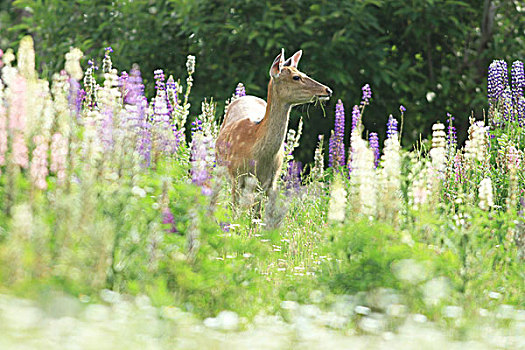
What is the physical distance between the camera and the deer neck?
252 inches

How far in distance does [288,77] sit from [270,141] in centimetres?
58

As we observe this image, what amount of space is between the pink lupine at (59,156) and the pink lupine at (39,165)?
0.05m

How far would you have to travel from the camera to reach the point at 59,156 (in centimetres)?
413

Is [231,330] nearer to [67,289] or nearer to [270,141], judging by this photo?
[67,289]

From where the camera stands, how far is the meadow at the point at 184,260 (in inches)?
130

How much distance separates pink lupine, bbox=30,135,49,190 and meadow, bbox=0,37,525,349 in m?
0.01

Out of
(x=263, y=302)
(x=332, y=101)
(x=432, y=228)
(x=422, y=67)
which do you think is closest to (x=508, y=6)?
(x=422, y=67)

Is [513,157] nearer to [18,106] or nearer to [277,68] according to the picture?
[277,68]

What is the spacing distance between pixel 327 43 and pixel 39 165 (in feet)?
21.0

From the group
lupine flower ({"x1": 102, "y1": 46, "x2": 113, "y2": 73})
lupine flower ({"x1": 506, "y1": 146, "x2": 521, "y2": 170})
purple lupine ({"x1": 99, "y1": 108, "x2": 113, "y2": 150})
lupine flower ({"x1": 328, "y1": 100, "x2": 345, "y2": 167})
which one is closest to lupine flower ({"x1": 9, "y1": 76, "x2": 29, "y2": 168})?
purple lupine ({"x1": 99, "y1": 108, "x2": 113, "y2": 150})

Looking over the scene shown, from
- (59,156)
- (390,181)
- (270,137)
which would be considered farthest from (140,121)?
(390,181)

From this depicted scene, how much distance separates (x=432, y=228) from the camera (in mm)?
4555

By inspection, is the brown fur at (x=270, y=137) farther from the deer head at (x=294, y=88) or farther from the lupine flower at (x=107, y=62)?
the lupine flower at (x=107, y=62)

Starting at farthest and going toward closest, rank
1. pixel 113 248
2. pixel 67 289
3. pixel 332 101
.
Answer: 1. pixel 332 101
2. pixel 113 248
3. pixel 67 289
